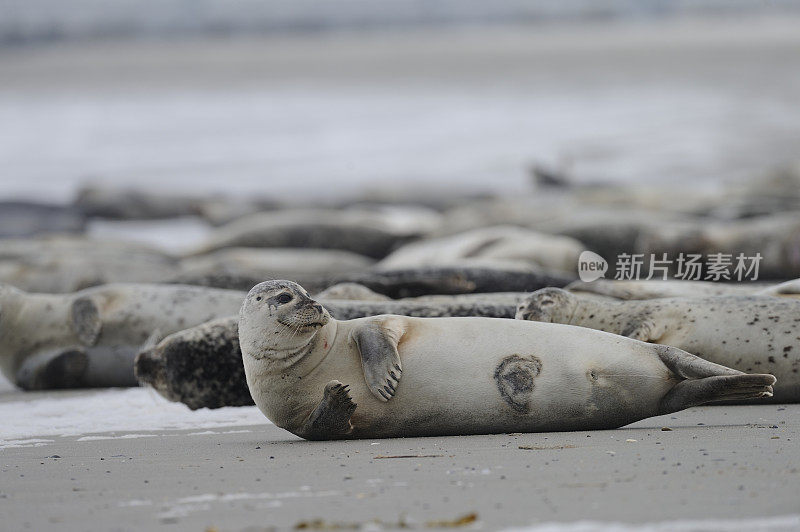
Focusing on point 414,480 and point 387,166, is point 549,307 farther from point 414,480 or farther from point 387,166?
point 387,166

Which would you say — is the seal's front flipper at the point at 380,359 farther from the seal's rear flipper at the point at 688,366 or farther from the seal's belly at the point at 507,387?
the seal's rear flipper at the point at 688,366

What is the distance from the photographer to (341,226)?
11195mm

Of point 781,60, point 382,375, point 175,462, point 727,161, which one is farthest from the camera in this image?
point 781,60

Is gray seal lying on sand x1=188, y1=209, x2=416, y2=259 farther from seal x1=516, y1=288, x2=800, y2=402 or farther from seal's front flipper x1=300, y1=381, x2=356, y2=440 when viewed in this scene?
seal's front flipper x1=300, y1=381, x2=356, y2=440

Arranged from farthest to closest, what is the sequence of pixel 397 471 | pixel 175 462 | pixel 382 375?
pixel 382 375 < pixel 175 462 < pixel 397 471

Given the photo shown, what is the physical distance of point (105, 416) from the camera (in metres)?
5.12

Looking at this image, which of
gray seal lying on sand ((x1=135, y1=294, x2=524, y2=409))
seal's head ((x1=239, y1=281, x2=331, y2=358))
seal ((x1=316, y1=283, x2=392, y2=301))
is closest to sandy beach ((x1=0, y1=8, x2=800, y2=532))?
gray seal lying on sand ((x1=135, y1=294, x2=524, y2=409))

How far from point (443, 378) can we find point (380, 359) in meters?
0.23

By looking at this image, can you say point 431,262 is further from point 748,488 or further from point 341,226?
point 748,488

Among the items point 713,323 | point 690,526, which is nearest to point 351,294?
point 713,323

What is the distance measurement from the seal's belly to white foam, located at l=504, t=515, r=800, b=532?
1.53m

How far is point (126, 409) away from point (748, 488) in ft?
10.5

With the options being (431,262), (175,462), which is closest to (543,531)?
(175,462)

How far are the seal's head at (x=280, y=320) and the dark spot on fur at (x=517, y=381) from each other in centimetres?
64
